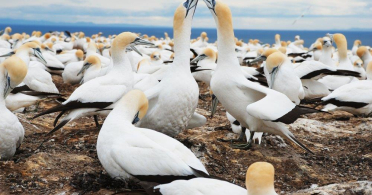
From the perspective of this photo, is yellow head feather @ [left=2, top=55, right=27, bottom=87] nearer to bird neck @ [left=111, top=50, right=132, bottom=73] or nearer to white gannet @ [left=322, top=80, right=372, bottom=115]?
bird neck @ [left=111, top=50, right=132, bottom=73]

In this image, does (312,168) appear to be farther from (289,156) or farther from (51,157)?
(51,157)

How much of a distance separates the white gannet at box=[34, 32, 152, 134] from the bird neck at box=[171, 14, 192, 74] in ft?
2.39

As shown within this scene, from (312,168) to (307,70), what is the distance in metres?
3.73

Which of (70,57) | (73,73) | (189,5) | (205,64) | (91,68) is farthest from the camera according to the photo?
(70,57)

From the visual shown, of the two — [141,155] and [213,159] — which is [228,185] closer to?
[141,155]

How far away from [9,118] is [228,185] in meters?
2.19

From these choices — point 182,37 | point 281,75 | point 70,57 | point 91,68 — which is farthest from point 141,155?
point 70,57

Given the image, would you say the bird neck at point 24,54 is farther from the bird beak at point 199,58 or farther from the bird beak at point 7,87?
the bird beak at point 7,87

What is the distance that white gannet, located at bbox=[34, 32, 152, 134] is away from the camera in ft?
16.8

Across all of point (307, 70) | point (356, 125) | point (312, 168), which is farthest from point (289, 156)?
point (307, 70)

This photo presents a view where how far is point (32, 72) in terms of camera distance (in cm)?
806

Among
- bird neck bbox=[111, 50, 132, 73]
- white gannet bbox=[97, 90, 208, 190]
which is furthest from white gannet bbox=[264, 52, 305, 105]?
white gannet bbox=[97, 90, 208, 190]

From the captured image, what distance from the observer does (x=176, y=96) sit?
447 cm

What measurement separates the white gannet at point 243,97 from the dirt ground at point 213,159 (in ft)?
1.06
